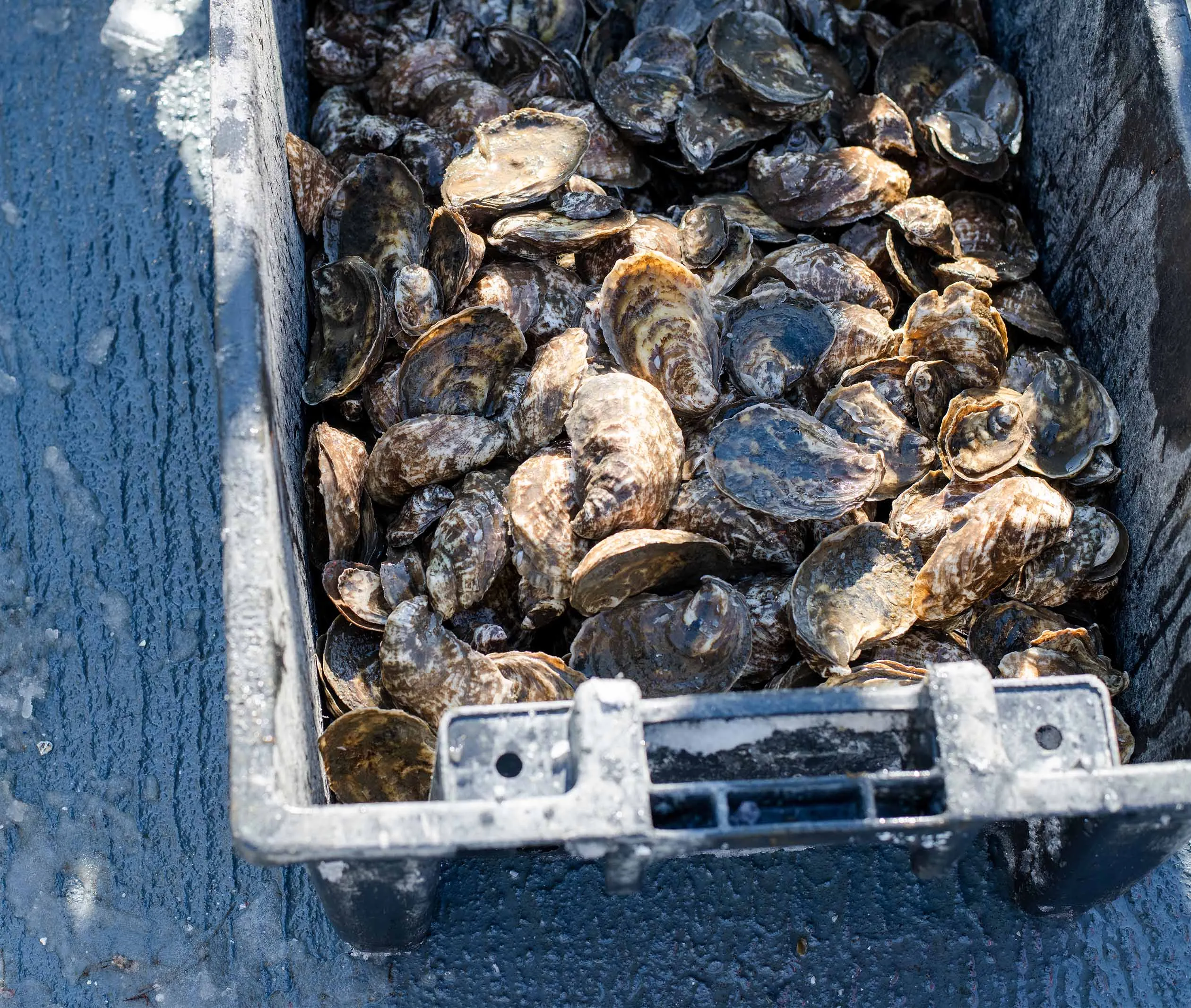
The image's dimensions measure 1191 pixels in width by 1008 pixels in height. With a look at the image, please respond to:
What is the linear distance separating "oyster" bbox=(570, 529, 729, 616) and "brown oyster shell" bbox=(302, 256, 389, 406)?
635mm

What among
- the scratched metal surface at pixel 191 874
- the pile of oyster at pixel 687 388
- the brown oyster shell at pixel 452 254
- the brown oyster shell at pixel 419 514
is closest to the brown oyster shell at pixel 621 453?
the pile of oyster at pixel 687 388

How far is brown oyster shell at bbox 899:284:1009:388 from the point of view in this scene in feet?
6.75

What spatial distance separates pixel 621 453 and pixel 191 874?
3.52ft

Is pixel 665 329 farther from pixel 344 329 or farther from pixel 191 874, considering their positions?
pixel 191 874

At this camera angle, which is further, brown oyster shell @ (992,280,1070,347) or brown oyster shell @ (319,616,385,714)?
brown oyster shell @ (992,280,1070,347)

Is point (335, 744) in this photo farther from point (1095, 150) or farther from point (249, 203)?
point (1095, 150)

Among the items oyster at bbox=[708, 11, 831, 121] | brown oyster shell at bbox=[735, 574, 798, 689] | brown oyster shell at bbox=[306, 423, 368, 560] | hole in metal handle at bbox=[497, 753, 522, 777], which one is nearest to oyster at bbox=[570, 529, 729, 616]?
brown oyster shell at bbox=[735, 574, 798, 689]

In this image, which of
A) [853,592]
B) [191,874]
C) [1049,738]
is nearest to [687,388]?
[853,592]

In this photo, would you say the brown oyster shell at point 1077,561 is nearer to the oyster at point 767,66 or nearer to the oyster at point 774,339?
the oyster at point 774,339

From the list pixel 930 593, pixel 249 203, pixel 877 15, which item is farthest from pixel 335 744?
pixel 877 15

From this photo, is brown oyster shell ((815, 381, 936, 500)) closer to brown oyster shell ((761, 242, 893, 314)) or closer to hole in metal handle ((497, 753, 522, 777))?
brown oyster shell ((761, 242, 893, 314))

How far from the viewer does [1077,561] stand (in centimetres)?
190

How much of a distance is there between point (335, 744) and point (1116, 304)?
174cm

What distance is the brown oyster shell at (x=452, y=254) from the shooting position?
2.15 meters
